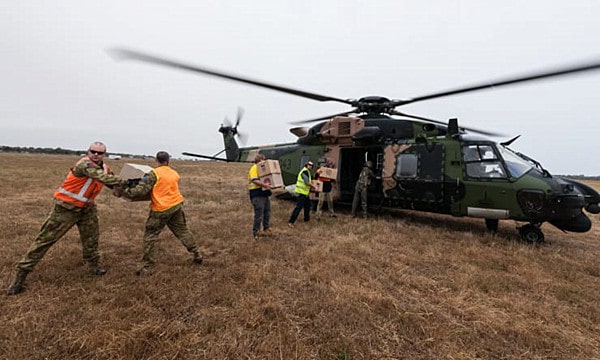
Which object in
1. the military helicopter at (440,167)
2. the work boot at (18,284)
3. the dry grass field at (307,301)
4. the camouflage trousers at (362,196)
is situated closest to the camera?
the dry grass field at (307,301)

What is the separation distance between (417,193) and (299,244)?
11.8 feet

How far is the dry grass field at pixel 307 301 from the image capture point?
2.51 meters

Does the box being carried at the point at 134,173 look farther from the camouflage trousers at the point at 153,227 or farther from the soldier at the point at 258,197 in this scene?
the soldier at the point at 258,197

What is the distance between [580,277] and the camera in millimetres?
4270

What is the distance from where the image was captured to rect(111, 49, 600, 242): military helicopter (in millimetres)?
5633

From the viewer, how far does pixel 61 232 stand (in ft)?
11.7

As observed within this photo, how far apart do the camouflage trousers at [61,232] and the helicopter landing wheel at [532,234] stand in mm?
8008

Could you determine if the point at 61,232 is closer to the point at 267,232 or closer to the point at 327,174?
the point at 267,232

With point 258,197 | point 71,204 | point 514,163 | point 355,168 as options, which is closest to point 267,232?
point 258,197

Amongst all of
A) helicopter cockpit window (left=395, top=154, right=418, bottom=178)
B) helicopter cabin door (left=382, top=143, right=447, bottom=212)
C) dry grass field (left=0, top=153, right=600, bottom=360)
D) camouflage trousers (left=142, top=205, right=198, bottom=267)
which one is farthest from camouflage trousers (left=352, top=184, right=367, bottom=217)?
camouflage trousers (left=142, top=205, right=198, bottom=267)

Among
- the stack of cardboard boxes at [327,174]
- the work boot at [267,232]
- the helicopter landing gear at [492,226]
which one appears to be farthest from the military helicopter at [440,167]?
the work boot at [267,232]

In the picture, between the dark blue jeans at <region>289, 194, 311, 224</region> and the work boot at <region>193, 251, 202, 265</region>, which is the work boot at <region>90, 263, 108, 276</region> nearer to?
the work boot at <region>193, 251, 202, 265</region>

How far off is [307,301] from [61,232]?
318cm

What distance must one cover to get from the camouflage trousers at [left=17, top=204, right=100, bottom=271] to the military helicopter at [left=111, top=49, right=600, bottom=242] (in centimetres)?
240
